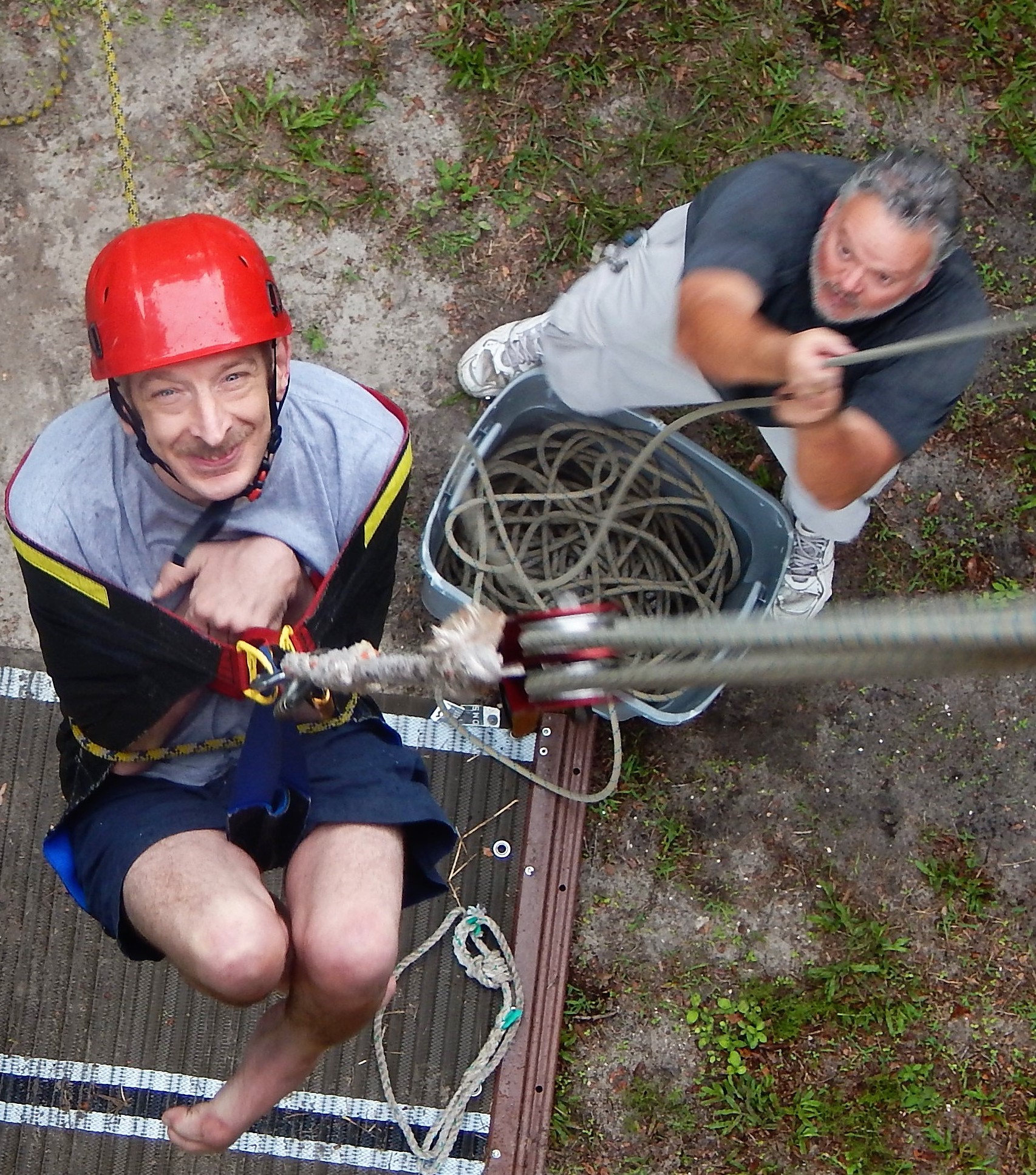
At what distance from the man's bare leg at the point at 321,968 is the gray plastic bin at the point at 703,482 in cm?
79

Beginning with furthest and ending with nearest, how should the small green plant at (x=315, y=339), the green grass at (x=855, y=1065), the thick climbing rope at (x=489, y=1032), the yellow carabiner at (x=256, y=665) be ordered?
the small green plant at (x=315, y=339) < the green grass at (x=855, y=1065) < the thick climbing rope at (x=489, y=1032) < the yellow carabiner at (x=256, y=665)

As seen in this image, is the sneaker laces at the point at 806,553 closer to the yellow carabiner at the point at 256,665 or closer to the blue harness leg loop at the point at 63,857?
the yellow carabiner at the point at 256,665

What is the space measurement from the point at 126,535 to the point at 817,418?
148 cm

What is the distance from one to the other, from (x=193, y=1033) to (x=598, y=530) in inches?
72.9

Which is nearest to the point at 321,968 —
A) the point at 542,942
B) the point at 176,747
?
the point at 176,747

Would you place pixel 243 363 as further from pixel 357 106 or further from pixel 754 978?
pixel 754 978

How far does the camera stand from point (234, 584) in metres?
2.15

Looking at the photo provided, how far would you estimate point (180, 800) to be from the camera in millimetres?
2252

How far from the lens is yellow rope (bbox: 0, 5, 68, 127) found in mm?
3316

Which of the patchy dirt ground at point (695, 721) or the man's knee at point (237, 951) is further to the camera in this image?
the patchy dirt ground at point (695, 721)

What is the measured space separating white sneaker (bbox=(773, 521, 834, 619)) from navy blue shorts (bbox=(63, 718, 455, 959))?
1.35 m

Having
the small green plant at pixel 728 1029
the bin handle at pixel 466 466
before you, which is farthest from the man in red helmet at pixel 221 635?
the small green plant at pixel 728 1029

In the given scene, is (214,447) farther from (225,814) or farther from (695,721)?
(695,721)

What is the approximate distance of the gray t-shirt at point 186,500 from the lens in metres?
2.09
